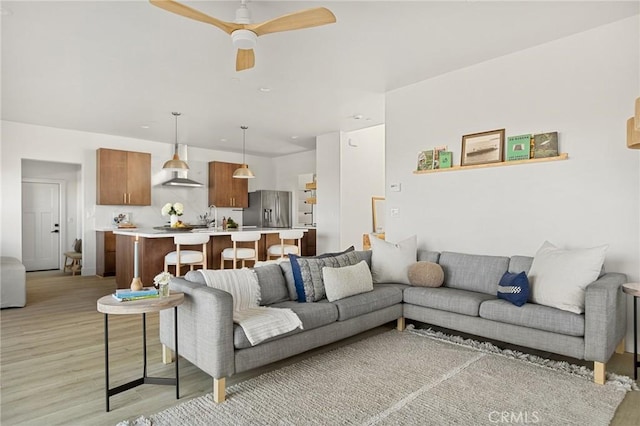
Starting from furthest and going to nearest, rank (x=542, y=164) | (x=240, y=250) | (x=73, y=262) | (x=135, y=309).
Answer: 1. (x=73, y=262)
2. (x=240, y=250)
3. (x=542, y=164)
4. (x=135, y=309)

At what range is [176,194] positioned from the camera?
829 centimetres

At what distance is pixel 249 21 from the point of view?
8.81 feet

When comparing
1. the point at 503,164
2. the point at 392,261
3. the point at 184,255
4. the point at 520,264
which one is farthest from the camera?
the point at 184,255

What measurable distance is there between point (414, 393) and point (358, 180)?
5.27 meters

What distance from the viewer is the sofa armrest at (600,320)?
2496 millimetres

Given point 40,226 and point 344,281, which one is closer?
point 344,281

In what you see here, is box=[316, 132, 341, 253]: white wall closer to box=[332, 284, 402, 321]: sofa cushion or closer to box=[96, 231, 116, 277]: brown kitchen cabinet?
box=[332, 284, 402, 321]: sofa cushion

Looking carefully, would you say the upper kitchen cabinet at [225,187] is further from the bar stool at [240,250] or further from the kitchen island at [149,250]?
the bar stool at [240,250]

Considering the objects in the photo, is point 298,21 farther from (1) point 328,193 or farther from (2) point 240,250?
(1) point 328,193

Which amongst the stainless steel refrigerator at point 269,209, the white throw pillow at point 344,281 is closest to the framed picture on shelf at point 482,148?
the white throw pillow at point 344,281

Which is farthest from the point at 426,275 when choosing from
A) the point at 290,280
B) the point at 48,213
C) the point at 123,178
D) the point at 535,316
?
the point at 48,213

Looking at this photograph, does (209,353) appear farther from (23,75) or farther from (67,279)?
(67,279)

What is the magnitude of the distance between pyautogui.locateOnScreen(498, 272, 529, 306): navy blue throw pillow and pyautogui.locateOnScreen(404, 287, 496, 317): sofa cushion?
201 millimetres

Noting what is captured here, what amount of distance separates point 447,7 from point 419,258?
2435mm
